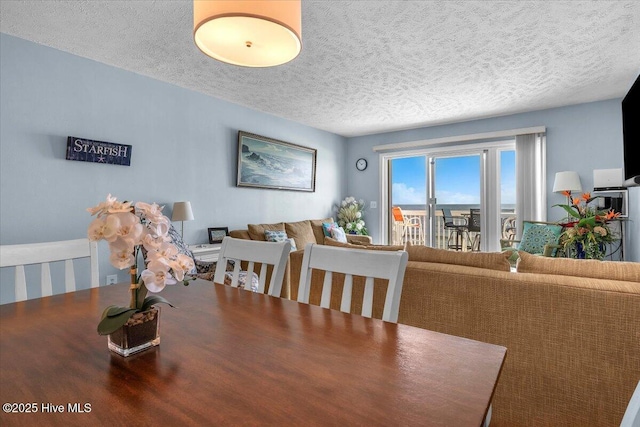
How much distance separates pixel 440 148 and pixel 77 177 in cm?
490

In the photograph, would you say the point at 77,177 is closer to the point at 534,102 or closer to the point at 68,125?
the point at 68,125

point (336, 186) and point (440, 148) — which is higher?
point (440, 148)

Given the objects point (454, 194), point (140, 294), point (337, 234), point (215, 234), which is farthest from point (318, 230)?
point (140, 294)

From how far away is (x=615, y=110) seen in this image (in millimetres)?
4109

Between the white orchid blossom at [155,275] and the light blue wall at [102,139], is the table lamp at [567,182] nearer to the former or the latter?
the light blue wall at [102,139]

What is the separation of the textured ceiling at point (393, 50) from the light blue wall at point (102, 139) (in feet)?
0.60

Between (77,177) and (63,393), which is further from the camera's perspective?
(77,177)

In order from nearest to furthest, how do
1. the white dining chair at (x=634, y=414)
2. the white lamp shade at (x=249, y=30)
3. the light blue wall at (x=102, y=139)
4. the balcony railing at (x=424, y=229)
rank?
1. the white dining chair at (x=634, y=414)
2. the white lamp shade at (x=249, y=30)
3. the light blue wall at (x=102, y=139)
4. the balcony railing at (x=424, y=229)

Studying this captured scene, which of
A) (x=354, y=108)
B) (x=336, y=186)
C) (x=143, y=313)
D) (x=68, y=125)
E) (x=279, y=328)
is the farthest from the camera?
(x=336, y=186)

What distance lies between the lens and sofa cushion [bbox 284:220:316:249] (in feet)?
15.0

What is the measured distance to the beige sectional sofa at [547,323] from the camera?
4.48ft

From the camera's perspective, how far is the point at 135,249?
32.1 inches

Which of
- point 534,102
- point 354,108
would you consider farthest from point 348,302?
point 534,102

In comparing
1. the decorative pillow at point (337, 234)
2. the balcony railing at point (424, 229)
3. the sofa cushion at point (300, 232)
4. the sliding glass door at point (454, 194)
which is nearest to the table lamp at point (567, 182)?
the sliding glass door at point (454, 194)
